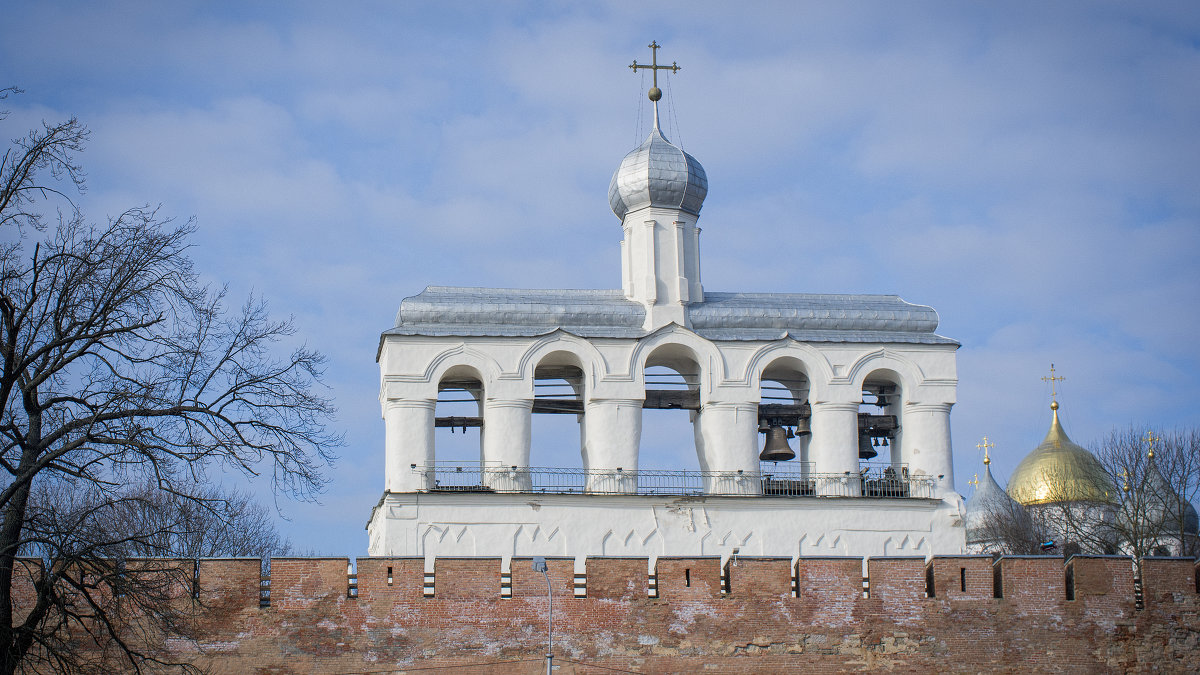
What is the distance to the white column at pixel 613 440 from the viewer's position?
1146 inches

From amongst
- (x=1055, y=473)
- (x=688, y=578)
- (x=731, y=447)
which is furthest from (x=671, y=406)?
(x=1055, y=473)

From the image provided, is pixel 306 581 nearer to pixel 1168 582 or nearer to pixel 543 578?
pixel 543 578

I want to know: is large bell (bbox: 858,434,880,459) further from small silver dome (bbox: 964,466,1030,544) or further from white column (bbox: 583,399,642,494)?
small silver dome (bbox: 964,466,1030,544)

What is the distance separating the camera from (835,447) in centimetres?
2980

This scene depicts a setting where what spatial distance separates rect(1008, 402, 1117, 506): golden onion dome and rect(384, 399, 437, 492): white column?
86.3 feet

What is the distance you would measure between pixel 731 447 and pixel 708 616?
4.95 m

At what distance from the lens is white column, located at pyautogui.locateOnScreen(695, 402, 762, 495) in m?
29.3

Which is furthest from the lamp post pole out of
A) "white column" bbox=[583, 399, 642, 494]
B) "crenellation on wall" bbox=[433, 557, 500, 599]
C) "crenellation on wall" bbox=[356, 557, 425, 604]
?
"white column" bbox=[583, 399, 642, 494]

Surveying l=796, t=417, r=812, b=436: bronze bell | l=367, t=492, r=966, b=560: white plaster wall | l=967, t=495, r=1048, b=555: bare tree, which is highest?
l=796, t=417, r=812, b=436: bronze bell

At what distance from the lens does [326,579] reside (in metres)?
24.5

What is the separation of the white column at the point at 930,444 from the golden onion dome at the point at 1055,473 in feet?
68.2

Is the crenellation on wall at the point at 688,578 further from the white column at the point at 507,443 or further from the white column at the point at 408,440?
the white column at the point at 408,440

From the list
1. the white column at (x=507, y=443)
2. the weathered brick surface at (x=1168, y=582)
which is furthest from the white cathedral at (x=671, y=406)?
the weathered brick surface at (x=1168, y=582)

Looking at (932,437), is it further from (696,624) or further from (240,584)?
(240,584)
